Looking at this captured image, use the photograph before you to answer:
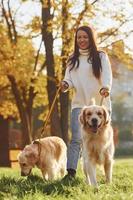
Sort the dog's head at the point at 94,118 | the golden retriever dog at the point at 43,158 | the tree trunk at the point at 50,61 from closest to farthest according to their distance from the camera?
the dog's head at the point at 94,118, the golden retriever dog at the point at 43,158, the tree trunk at the point at 50,61

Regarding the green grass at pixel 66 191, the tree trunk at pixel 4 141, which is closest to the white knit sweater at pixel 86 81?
the green grass at pixel 66 191

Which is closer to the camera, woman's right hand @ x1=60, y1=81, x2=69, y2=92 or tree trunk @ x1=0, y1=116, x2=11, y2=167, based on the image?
woman's right hand @ x1=60, y1=81, x2=69, y2=92

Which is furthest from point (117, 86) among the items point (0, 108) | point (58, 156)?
point (58, 156)

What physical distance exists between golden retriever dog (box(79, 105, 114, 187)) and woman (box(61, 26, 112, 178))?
1.83ft

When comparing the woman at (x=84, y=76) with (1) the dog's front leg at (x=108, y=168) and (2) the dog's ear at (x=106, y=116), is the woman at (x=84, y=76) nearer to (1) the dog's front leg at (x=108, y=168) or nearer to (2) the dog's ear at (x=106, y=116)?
(2) the dog's ear at (x=106, y=116)

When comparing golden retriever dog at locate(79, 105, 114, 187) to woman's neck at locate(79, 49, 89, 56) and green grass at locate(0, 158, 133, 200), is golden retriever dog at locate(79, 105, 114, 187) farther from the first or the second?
woman's neck at locate(79, 49, 89, 56)

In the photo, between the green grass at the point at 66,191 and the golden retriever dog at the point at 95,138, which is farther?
the golden retriever dog at the point at 95,138

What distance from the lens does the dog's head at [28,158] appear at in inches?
354

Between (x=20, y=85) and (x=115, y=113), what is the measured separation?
51.1 metres

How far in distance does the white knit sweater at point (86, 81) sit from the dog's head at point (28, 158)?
140 centimetres

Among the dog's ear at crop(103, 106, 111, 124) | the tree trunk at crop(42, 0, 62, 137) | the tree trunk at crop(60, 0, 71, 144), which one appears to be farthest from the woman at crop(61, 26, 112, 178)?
the tree trunk at crop(42, 0, 62, 137)

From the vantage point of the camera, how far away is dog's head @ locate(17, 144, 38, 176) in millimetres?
8984

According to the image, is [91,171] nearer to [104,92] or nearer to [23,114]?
[104,92]

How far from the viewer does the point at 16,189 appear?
6.80 m
